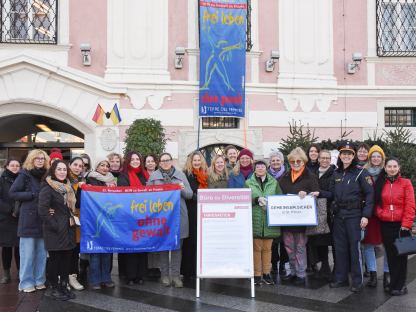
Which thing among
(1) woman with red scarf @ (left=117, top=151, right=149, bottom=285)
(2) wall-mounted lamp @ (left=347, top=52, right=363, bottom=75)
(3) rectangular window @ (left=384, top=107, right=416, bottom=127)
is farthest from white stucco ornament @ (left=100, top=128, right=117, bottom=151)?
(3) rectangular window @ (left=384, top=107, right=416, bottom=127)

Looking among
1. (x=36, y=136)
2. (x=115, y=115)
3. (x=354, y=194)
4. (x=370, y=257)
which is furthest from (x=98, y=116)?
(x=370, y=257)

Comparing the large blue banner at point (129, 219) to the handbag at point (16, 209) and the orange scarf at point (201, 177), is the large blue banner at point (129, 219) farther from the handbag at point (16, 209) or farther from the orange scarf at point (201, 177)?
the handbag at point (16, 209)

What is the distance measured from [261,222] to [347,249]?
1.19 meters

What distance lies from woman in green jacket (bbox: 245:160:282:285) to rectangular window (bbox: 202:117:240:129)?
17.8 feet

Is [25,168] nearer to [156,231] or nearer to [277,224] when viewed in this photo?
[156,231]

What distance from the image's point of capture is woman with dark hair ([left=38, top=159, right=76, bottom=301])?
5.63 m

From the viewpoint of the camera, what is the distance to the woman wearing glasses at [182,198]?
6367mm

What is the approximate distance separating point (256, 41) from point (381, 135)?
3963 millimetres

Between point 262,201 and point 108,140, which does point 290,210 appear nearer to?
point 262,201

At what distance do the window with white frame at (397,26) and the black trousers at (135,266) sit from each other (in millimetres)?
9060

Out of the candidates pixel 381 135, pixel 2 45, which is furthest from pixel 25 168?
pixel 381 135

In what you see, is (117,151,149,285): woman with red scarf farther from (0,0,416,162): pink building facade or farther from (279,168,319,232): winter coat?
(0,0,416,162): pink building facade

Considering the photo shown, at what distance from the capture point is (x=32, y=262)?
20.1 ft

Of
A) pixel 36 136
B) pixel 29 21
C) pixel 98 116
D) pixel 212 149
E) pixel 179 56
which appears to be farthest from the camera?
pixel 36 136
